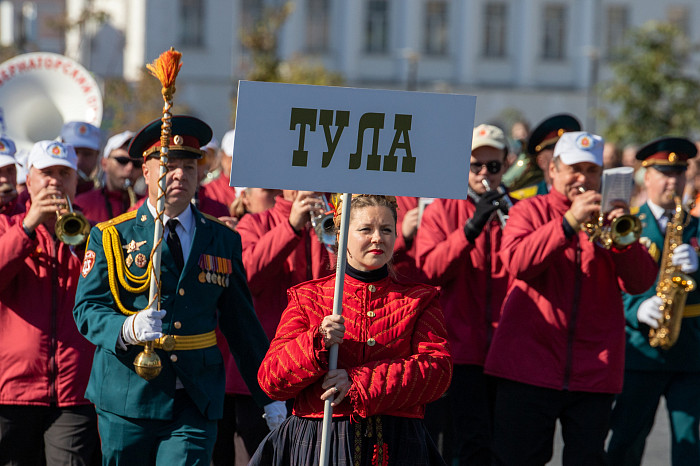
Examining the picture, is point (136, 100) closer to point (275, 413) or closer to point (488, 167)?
point (488, 167)

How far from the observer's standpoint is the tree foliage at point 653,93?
2967 cm

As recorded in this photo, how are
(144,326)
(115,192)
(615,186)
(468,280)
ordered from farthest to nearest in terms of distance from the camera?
(115,192) → (468,280) → (615,186) → (144,326)

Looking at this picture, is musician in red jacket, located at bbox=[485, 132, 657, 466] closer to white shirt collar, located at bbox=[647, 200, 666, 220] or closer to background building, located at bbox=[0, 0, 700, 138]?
white shirt collar, located at bbox=[647, 200, 666, 220]

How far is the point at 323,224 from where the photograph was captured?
7.02m

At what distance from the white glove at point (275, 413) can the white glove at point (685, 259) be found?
10.8ft

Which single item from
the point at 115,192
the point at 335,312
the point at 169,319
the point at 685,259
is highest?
→ the point at 115,192

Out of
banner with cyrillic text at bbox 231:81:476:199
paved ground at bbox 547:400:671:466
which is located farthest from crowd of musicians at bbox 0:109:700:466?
paved ground at bbox 547:400:671:466

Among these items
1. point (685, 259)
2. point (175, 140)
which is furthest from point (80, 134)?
point (685, 259)

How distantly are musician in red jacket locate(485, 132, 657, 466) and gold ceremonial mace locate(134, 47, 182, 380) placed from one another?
83.4 inches

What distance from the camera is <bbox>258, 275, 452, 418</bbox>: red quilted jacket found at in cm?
475

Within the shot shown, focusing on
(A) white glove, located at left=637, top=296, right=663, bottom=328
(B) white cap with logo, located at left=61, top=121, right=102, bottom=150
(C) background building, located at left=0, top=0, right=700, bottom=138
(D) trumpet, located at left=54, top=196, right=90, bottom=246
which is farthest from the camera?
(C) background building, located at left=0, top=0, right=700, bottom=138

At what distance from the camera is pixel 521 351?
6805 mm

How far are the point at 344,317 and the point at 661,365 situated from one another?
3.71 m

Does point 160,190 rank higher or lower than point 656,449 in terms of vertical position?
higher
